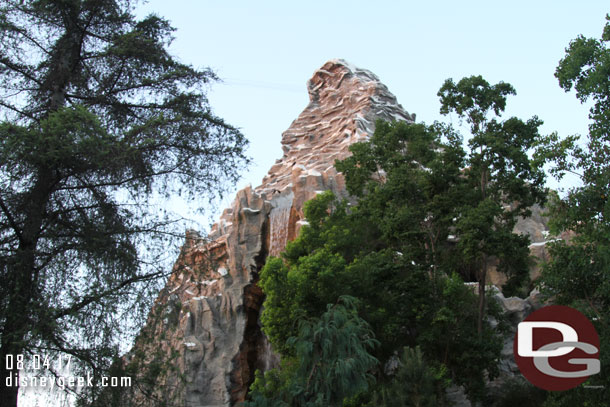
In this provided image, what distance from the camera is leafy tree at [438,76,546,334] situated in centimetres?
1397

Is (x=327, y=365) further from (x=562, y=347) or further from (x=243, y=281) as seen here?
(x=243, y=281)

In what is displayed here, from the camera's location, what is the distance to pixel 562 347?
1116 cm

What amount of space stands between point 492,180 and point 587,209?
4.18m

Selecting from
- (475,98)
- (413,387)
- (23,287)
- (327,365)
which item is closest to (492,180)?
(475,98)

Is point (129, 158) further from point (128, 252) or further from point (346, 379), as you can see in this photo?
point (346, 379)

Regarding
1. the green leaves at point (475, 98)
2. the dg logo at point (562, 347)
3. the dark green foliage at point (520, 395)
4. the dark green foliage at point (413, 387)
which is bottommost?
the dark green foliage at point (520, 395)

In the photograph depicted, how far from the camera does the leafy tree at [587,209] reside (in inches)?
444

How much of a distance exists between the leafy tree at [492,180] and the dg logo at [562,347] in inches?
85.8

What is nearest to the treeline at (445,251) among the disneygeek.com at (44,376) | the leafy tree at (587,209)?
the leafy tree at (587,209)

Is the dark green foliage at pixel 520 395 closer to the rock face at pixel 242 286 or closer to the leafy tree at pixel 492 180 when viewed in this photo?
the leafy tree at pixel 492 180

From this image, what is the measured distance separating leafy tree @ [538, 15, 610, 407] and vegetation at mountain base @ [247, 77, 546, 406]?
2028 millimetres

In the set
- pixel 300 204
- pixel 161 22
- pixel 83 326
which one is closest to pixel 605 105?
pixel 161 22

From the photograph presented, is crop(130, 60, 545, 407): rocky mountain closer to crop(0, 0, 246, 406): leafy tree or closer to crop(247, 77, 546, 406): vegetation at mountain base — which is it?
crop(247, 77, 546, 406): vegetation at mountain base

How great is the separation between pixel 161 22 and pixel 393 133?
30.2ft
